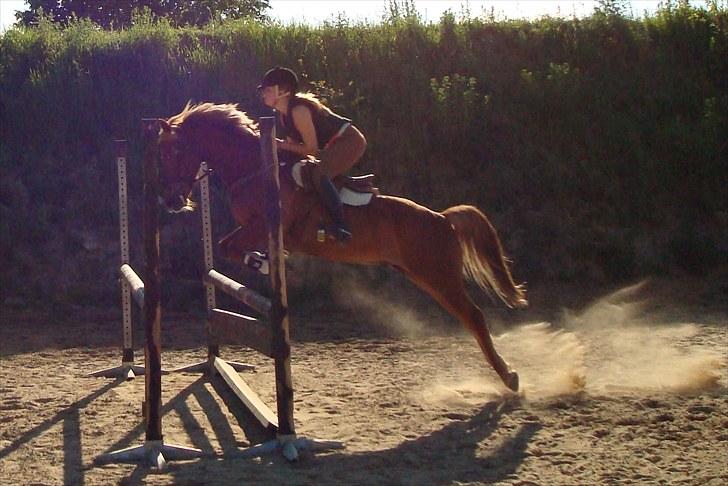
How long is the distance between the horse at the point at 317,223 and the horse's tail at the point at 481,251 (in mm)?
34

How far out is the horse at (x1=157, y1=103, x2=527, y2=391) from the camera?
237 inches

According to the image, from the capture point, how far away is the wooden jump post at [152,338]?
15.4 ft

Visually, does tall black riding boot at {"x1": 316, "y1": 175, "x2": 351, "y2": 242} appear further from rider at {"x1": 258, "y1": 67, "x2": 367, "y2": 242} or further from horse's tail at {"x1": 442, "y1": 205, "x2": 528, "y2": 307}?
horse's tail at {"x1": 442, "y1": 205, "x2": 528, "y2": 307}

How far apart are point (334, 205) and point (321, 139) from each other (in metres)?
0.42

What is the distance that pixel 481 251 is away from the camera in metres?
6.47

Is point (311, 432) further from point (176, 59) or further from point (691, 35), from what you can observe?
point (691, 35)

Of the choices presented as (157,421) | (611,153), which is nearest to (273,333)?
(157,421)

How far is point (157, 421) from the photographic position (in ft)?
15.6

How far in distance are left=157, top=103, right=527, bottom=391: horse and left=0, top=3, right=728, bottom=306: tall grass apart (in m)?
5.45

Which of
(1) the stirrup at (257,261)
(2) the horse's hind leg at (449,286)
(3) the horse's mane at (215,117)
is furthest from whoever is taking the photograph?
(2) the horse's hind leg at (449,286)

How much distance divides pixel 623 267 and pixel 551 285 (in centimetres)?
100

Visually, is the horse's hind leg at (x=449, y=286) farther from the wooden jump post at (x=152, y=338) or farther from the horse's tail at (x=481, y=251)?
the wooden jump post at (x=152, y=338)

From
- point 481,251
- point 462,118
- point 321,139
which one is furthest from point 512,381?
point 462,118

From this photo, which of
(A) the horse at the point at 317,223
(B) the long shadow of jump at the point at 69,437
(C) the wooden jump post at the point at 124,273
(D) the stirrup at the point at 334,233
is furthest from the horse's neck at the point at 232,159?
(B) the long shadow of jump at the point at 69,437
